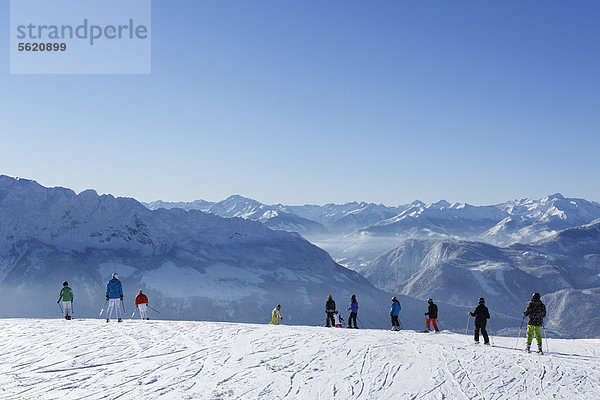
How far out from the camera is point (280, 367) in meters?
17.4

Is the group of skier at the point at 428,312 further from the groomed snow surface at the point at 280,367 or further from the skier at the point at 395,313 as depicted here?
the groomed snow surface at the point at 280,367

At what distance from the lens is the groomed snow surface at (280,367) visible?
14.6 meters

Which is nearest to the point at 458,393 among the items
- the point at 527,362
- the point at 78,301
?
the point at 527,362

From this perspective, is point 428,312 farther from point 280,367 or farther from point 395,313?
point 280,367

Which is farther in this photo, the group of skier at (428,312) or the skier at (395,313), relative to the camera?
the skier at (395,313)

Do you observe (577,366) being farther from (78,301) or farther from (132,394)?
(78,301)

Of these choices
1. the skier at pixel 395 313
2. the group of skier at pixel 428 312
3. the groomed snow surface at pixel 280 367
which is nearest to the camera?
the groomed snow surface at pixel 280 367

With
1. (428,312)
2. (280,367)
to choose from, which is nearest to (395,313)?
(428,312)

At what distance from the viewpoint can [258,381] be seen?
50.8 ft

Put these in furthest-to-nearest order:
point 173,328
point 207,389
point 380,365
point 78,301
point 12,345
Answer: point 78,301 < point 173,328 < point 12,345 < point 380,365 < point 207,389

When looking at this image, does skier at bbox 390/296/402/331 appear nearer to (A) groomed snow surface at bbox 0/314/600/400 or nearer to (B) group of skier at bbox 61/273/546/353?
(B) group of skier at bbox 61/273/546/353

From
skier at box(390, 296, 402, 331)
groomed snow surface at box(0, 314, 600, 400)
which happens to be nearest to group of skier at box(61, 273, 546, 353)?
skier at box(390, 296, 402, 331)

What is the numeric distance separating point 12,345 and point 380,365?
16.5m

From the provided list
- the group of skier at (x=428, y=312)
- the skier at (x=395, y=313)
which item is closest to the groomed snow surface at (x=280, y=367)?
the group of skier at (x=428, y=312)
